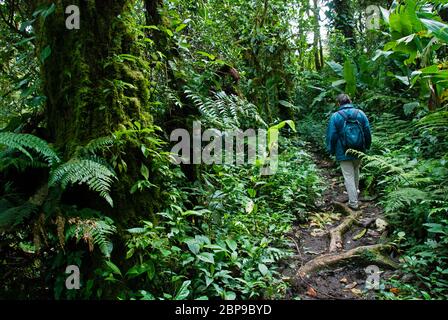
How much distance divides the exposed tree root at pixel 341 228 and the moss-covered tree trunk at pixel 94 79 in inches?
107

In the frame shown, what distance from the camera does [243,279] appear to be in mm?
3129

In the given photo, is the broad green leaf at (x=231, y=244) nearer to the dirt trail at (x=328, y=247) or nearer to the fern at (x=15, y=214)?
the dirt trail at (x=328, y=247)

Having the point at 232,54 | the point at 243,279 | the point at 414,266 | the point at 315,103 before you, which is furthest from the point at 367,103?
the point at 243,279

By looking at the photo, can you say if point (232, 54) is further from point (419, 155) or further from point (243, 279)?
point (243, 279)

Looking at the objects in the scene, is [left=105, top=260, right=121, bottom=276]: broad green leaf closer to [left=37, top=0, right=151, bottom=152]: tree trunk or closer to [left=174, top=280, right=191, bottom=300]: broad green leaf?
[left=174, top=280, right=191, bottom=300]: broad green leaf

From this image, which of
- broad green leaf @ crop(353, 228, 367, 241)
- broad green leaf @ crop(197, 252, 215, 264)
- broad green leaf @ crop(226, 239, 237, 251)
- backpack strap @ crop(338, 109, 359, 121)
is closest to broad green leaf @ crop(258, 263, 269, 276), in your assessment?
broad green leaf @ crop(226, 239, 237, 251)

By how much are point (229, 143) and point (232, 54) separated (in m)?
2.33

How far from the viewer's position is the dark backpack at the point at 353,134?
18.2 feet

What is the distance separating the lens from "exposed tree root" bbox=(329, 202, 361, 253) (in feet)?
14.5

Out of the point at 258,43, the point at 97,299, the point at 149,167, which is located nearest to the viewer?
the point at 97,299

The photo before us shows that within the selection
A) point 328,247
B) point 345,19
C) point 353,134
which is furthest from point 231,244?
point 345,19

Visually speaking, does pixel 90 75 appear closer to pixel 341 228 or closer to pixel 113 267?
pixel 113 267

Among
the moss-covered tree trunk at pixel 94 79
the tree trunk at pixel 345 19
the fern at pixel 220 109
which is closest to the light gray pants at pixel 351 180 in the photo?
the fern at pixel 220 109

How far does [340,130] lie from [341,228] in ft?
5.64
